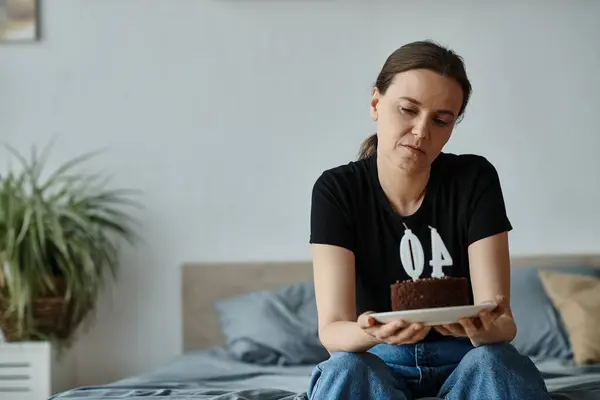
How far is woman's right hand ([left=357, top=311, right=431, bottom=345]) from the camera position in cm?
146

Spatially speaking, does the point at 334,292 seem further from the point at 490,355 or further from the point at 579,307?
the point at 579,307

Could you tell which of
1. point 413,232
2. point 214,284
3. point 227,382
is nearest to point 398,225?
point 413,232

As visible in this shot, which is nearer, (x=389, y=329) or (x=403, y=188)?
(x=389, y=329)

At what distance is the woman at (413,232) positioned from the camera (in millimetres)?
1617

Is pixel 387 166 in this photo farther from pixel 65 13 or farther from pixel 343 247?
pixel 65 13

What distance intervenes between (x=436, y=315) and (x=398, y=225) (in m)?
0.41

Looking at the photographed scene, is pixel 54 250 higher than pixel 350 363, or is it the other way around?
pixel 54 250

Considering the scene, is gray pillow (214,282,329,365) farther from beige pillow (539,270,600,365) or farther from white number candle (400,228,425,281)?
white number candle (400,228,425,281)

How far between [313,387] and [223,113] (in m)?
2.07

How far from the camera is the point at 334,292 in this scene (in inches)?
68.3

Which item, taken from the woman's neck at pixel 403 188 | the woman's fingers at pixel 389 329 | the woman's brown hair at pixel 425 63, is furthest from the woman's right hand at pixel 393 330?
the woman's brown hair at pixel 425 63

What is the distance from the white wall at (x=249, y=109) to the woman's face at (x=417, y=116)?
1.77 metres

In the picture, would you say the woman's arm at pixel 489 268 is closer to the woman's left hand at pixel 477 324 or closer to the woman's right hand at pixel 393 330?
the woman's left hand at pixel 477 324

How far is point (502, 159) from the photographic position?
3512 mm
